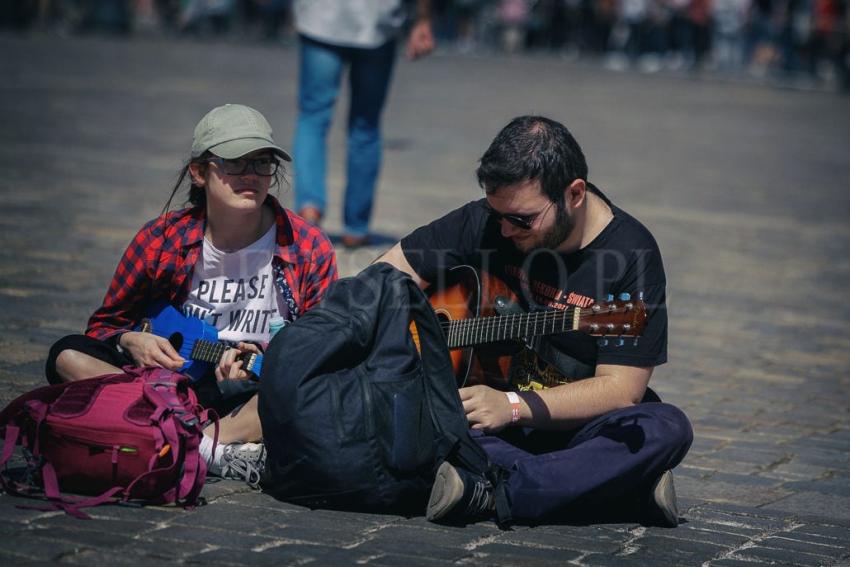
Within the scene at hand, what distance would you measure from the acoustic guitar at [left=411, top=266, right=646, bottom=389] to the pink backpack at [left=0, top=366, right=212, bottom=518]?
86 cm

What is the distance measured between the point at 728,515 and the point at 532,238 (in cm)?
102

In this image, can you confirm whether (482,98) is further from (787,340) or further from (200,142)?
(200,142)

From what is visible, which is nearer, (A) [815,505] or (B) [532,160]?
(B) [532,160]


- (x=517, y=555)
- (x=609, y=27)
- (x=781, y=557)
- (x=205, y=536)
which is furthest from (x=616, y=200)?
(x=609, y=27)

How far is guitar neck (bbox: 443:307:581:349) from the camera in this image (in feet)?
13.1

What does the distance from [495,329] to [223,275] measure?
2.94 feet

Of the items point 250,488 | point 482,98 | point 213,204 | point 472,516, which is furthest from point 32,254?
point 482,98

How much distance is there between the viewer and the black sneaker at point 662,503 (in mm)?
3898

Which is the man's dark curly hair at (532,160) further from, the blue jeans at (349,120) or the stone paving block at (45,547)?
the blue jeans at (349,120)

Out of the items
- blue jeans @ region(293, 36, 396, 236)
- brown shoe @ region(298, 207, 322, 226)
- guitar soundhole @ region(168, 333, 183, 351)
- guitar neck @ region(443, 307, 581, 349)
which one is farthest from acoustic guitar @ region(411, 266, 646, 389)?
blue jeans @ region(293, 36, 396, 236)

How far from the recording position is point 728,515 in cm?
418

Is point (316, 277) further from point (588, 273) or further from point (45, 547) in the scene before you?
point (45, 547)

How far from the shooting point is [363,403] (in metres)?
3.71

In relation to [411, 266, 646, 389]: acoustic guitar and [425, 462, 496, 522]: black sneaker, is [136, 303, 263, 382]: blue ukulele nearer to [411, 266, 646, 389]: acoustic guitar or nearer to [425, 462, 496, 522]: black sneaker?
[411, 266, 646, 389]: acoustic guitar
